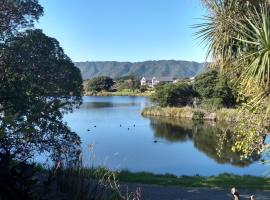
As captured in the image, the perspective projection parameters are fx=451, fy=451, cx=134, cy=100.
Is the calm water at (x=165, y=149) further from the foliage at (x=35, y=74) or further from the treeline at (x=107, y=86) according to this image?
the treeline at (x=107, y=86)

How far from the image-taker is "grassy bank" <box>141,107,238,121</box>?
52156 mm

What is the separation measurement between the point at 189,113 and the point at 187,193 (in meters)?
46.5

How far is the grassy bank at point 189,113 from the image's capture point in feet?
171

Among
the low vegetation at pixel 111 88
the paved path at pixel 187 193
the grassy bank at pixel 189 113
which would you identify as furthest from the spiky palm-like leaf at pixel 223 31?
the low vegetation at pixel 111 88

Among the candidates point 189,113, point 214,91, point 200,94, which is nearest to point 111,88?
point 200,94

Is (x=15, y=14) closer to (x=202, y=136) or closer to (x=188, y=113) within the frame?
(x=202, y=136)


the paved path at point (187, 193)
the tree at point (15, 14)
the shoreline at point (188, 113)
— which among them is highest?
the tree at point (15, 14)

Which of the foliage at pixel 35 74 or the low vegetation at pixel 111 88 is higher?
the foliage at pixel 35 74

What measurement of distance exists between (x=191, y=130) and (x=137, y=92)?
9217 centimetres

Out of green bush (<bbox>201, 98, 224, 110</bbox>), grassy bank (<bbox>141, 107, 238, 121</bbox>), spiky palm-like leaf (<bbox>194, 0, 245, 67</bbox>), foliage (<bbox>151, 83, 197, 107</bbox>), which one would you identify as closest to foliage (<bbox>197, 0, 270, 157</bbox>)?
spiky palm-like leaf (<bbox>194, 0, 245, 67</bbox>)

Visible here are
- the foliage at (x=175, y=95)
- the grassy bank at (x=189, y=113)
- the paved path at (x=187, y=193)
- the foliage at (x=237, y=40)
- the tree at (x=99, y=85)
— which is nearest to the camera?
the foliage at (x=237, y=40)

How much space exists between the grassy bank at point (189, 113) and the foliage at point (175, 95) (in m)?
→ 2.14

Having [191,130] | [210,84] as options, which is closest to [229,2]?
[191,130]

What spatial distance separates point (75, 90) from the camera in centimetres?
1478
